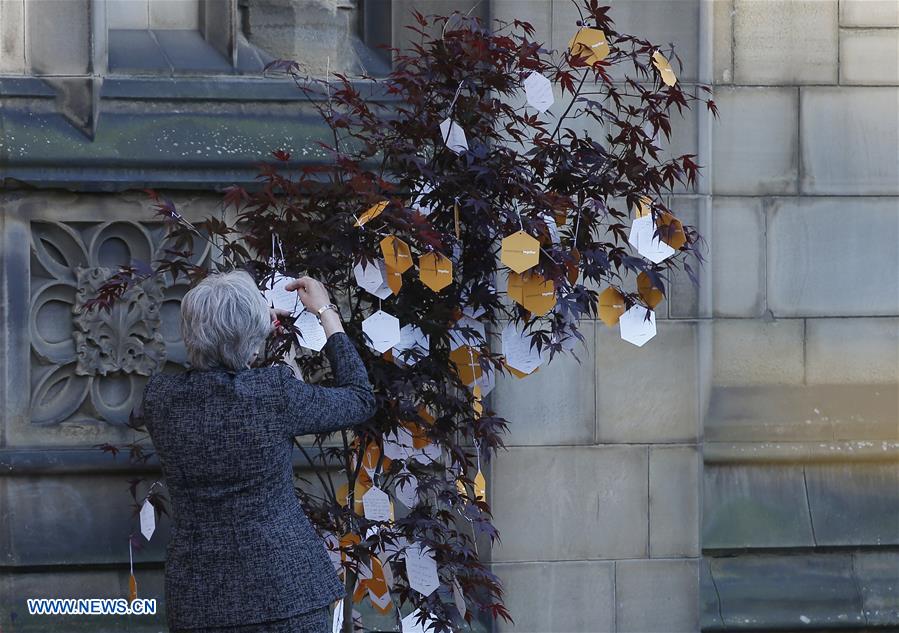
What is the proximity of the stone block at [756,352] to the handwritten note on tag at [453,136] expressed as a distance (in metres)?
2.53

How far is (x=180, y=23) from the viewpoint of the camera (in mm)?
5816

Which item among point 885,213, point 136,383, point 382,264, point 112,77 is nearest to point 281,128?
point 112,77

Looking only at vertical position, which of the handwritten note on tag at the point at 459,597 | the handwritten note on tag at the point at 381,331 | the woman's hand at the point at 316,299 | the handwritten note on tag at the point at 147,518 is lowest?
the handwritten note on tag at the point at 459,597

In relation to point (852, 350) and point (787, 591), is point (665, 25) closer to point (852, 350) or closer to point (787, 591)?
point (852, 350)

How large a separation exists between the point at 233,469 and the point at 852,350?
147 inches

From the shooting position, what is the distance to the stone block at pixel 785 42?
5.89 meters

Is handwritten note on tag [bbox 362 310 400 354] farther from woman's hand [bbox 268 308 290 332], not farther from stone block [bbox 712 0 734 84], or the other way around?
stone block [bbox 712 0 734 84]

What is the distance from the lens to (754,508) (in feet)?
19.3

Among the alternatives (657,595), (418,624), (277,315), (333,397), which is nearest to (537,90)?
(277,315)

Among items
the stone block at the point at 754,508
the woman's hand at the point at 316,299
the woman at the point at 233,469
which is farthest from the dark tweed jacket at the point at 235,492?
the stone block at the point at 754,508

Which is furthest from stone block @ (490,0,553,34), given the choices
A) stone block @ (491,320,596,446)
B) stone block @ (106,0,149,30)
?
stone block @ (106,0,149,30)

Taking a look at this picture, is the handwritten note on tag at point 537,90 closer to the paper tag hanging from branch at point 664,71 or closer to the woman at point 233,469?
the paper tag hanging from branch at point 664,71

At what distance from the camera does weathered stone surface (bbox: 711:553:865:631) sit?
5824 mm

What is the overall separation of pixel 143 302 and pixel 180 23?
→ 1.39 m
